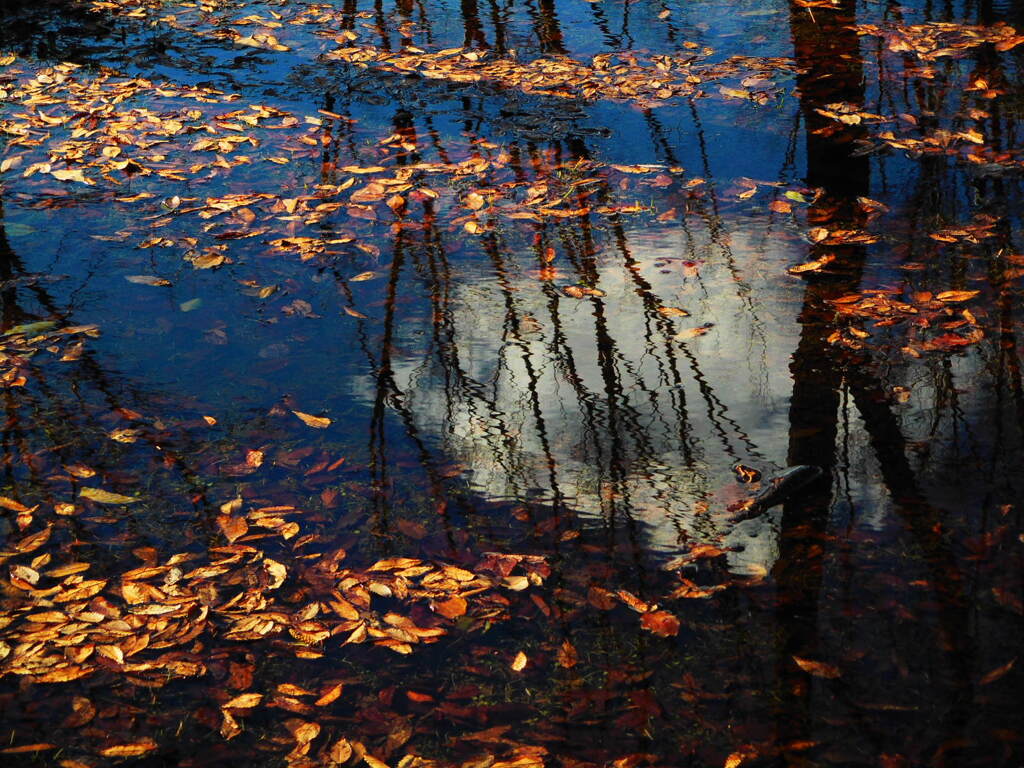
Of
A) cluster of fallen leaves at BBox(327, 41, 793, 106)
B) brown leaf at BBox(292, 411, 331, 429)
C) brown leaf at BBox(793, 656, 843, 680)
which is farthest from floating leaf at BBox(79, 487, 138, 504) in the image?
cluster of fallen leaves at BBox(327, 41, 793, 106)

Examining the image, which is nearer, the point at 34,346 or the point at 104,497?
the point at 104,497

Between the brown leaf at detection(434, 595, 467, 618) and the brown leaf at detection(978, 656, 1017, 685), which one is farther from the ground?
the brown leaf at detection(434, 595, 467, 618)

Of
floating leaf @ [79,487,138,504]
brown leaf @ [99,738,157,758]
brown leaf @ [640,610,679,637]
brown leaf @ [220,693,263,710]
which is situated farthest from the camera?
floating leaf @ [79,487,138,504]

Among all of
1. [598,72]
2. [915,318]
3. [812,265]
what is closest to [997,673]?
[915,318]

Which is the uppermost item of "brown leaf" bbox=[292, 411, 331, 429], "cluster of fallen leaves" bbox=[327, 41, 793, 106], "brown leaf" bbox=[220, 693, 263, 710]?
"cluster of fallen leaves" bbox=[327, 41, 793, 106]

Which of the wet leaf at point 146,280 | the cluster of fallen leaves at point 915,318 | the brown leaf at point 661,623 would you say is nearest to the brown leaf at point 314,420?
the wet leaf at point 146,280

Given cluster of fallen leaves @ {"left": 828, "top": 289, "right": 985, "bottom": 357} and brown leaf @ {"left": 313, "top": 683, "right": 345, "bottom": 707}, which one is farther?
cluster of fallen leaves @ {"left": 828, "top": 289, "right": 985, "bottom": 357}

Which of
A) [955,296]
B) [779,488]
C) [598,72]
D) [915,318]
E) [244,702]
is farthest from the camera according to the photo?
[598,72]

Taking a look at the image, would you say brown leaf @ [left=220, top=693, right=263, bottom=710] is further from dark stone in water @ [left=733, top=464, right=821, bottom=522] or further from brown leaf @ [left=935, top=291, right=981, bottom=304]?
brown leaf @ [left=935, top=291, right=981, bottom=304]

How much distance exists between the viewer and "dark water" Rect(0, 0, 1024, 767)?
2688mm

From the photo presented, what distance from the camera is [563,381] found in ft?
13.0

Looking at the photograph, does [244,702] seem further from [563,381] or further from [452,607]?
[563,381]

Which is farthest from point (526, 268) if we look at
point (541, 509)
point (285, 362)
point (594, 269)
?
point (541, 509)

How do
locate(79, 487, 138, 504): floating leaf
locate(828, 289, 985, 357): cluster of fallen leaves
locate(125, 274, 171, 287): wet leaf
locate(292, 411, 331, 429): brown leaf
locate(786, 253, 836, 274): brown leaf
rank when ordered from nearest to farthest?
locate(79, 487, 138, 504): floating leaf < locate(292, 411, 331, 429): brown leaf < locate(828, 289, 985, 357): cluster of fallen leaves < locate(786, 253, 836, 274): brown leaf < locate(125, 274, 171, 287): wet leaf
